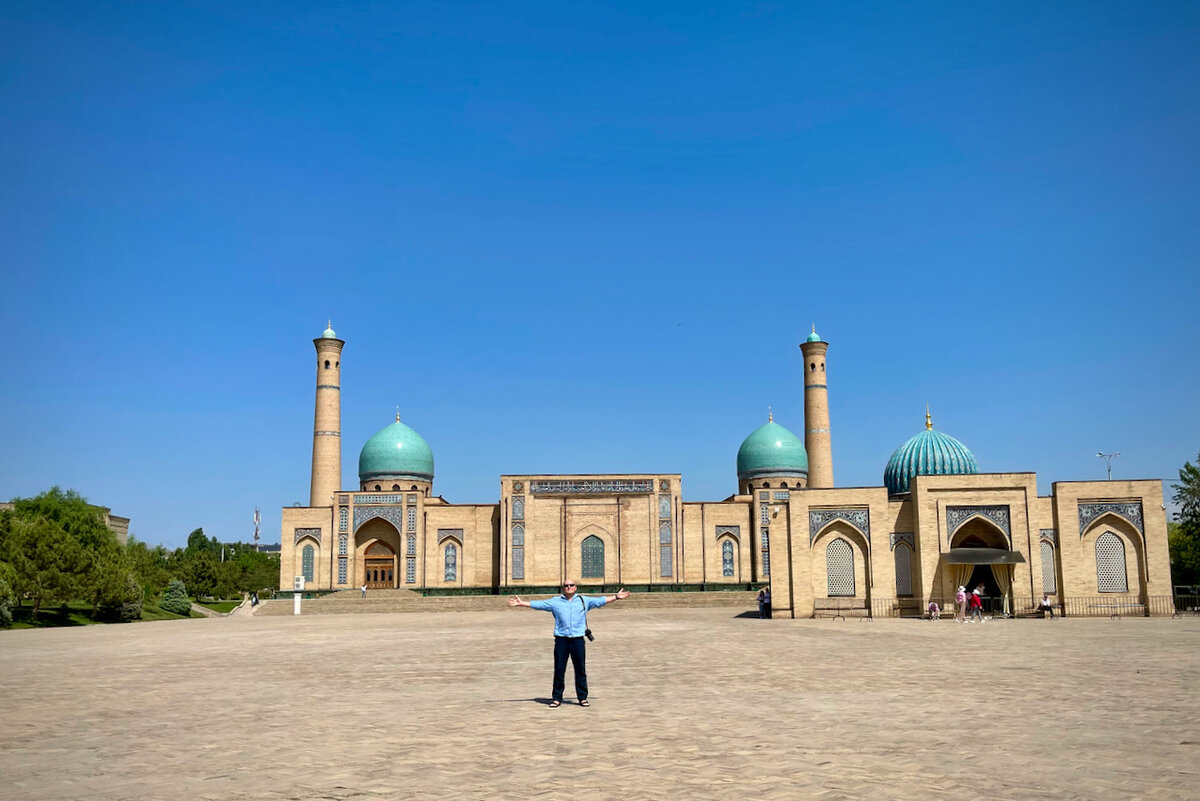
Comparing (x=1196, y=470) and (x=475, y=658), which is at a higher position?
(x=1196, y=470)

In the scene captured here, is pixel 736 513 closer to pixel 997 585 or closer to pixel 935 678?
pixel 997 585

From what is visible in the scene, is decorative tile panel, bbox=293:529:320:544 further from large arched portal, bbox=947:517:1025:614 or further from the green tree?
large arched portal, bbox=947:517:1025:614

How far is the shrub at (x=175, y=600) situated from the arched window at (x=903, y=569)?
31363mm

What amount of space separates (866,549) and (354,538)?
28108 mm

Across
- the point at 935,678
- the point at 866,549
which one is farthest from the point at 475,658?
the point at 866,549

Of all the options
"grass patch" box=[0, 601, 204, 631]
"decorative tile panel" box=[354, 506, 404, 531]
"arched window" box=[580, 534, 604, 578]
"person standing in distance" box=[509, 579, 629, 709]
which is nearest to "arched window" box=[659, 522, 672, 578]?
"arched window" box=[580, 534, 604, 578]

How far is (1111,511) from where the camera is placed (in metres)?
33.6

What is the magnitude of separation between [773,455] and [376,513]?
2310cm

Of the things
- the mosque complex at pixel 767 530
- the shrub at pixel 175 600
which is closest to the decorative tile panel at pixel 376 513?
the mosque complex at pixel 767 530

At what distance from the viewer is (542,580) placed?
164 feet

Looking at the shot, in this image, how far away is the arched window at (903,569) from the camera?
3428 cm

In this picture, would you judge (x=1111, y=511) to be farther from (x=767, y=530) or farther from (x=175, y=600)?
(x=175, y=600)

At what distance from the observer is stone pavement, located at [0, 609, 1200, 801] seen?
23.5 ft

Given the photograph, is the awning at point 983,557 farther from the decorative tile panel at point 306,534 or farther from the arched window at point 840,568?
the decorative tile panel at point 306,534
